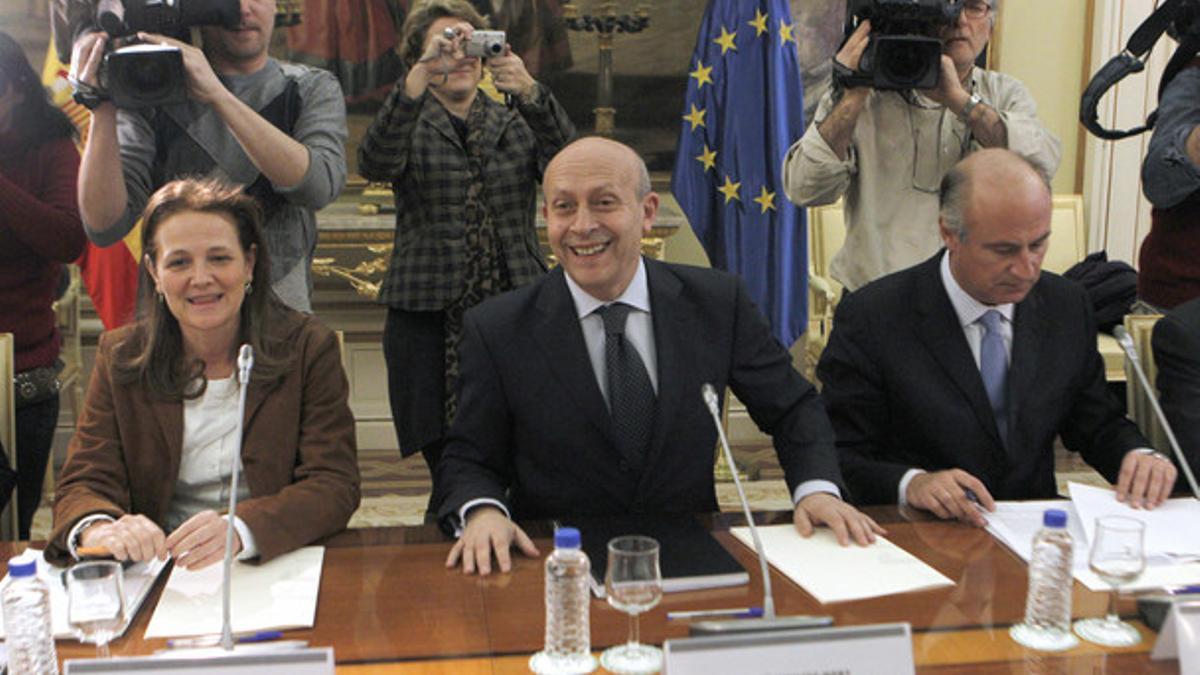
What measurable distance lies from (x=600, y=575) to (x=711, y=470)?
1.84 ft

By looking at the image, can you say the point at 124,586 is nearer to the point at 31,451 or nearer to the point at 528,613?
the point at 528,613

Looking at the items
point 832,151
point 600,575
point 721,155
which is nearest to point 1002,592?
point 600,575

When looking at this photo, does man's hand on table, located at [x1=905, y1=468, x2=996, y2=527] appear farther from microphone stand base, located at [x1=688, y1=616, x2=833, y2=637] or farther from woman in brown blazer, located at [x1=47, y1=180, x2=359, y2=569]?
woman in brown blazer, located at [x1=47, y1=180, x2=359, y2=569]

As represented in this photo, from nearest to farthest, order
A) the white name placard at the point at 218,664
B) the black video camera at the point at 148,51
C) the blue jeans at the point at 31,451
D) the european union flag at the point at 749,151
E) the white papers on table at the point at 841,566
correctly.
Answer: the white name placard at the point at 218,664
the white papers on table at the point at 841,566
the black video camera at the point at 148,51
the blue jeans at the point at 31,451
the european union flag at the point at 749,151

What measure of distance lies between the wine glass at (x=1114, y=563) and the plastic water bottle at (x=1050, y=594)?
0.11 feet

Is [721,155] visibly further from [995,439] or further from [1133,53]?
[995,439]

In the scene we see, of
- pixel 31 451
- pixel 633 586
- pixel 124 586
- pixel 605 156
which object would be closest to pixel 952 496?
pixel 633 586

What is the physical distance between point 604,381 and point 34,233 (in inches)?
59.7

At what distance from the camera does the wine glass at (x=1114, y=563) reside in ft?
4.83

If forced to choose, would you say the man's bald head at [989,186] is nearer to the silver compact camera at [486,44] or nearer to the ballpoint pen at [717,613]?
the ballpoint pen at [717,613]

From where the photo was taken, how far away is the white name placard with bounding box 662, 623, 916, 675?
119cm

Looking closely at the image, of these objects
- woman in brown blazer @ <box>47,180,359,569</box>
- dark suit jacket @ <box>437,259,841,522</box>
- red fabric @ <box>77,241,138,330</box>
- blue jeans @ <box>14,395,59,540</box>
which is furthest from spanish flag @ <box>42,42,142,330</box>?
dark suit jacket @ <box>437,259,841,522</box>

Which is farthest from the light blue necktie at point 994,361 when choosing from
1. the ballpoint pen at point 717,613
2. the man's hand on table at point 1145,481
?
the ballpoint pen at point 717,613

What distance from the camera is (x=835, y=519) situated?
181 cm
